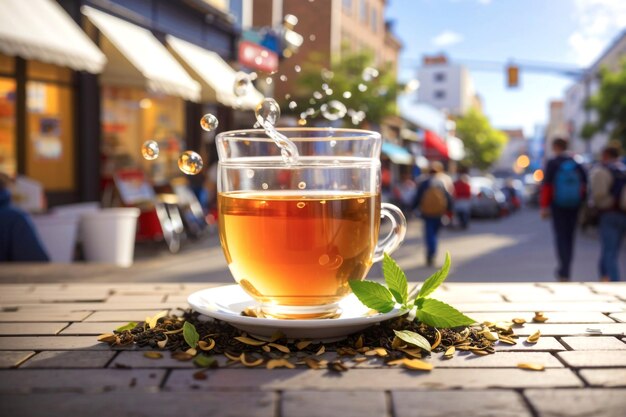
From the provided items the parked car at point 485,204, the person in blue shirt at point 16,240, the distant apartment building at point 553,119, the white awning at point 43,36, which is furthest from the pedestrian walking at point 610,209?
the distant apartment building at point 553,119

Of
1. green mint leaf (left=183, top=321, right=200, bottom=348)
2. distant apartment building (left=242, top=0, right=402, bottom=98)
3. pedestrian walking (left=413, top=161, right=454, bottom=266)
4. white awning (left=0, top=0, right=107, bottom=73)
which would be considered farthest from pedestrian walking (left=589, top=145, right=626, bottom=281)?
distant apartment building (left=242, top=0, right=402, bottom=98)

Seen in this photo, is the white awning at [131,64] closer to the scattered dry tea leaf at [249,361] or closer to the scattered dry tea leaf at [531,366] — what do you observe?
the scattered dry tea leaf at [249,361]

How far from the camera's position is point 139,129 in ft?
47.2

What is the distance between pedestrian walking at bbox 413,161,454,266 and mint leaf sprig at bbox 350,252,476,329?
10.2m

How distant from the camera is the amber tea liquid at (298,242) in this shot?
1456 mm

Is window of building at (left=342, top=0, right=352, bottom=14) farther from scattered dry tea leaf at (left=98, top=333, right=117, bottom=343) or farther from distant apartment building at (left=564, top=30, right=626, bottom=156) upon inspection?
scattered dry tea leaf at (left=98, top=333, right=117, bottom=343)

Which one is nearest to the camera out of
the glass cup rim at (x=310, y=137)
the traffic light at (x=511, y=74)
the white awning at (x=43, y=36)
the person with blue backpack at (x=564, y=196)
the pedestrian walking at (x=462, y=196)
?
the glass cup rim at (x=310, y=137)

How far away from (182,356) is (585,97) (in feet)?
172

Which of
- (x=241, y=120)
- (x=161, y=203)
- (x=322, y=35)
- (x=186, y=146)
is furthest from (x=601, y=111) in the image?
(x=161, y=203)

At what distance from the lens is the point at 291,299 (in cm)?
151

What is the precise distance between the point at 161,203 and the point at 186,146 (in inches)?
192

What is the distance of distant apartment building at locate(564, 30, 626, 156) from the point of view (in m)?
51.1

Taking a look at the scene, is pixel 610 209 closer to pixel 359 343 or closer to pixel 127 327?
pixel 359 343

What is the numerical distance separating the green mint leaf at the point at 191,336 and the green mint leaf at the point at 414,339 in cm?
42
